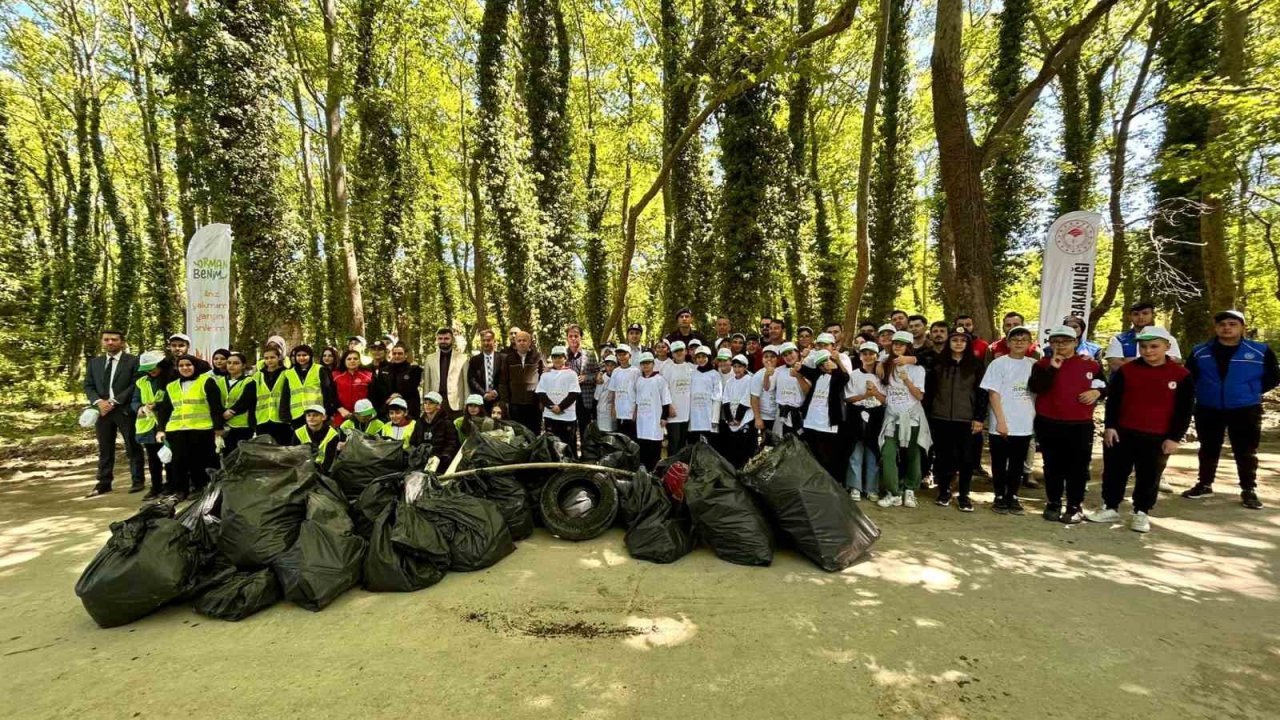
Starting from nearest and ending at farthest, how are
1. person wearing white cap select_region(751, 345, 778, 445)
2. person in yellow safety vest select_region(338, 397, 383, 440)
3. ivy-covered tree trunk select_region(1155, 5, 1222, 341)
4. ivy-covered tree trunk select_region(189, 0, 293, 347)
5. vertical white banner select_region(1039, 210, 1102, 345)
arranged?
person in yellow safety vest select_region(338, 397, 383, 440)
person wearing white cap select_region(751, 345, 778, 445)
vertical white banner select_region(1039, 210, 1102, 345)
ivy-covered tree trunk select_region(189, 0, 293, 347)
ivy-covered tree trunk select_region(1155, 5, 1222, 341)

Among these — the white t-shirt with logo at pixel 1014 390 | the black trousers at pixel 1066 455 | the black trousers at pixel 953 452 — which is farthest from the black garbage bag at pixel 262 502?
the black trousers at pixel 1066 455

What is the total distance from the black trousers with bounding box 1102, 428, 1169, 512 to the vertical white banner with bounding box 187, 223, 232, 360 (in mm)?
10933

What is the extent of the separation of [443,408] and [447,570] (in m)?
2.67

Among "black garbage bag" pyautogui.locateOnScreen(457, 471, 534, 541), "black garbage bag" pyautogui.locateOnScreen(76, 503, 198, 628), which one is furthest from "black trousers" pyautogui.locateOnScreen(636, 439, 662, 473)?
"black garbage bag" pyautogui.locateOnScreen(76, 503, 198, 628)

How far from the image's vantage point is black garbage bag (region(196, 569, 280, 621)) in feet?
10.1

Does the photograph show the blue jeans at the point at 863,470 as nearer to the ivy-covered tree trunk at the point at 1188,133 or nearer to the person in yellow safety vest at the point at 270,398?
the person in yellow safety vest at the point at 270,398

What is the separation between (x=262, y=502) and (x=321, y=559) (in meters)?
0.60

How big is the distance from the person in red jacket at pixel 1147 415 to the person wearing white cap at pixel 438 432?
5867 mm

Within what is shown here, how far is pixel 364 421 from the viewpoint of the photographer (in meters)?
5.63

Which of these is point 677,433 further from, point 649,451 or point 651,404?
point 651,404

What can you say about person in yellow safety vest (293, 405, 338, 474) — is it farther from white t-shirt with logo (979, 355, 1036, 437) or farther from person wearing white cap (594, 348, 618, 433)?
white t-shirt with logo (979, 355, 1036, 437)

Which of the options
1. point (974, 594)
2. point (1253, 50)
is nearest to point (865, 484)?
point (974, 594)

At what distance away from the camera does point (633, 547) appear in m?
3.99

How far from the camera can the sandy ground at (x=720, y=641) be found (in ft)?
7.74
